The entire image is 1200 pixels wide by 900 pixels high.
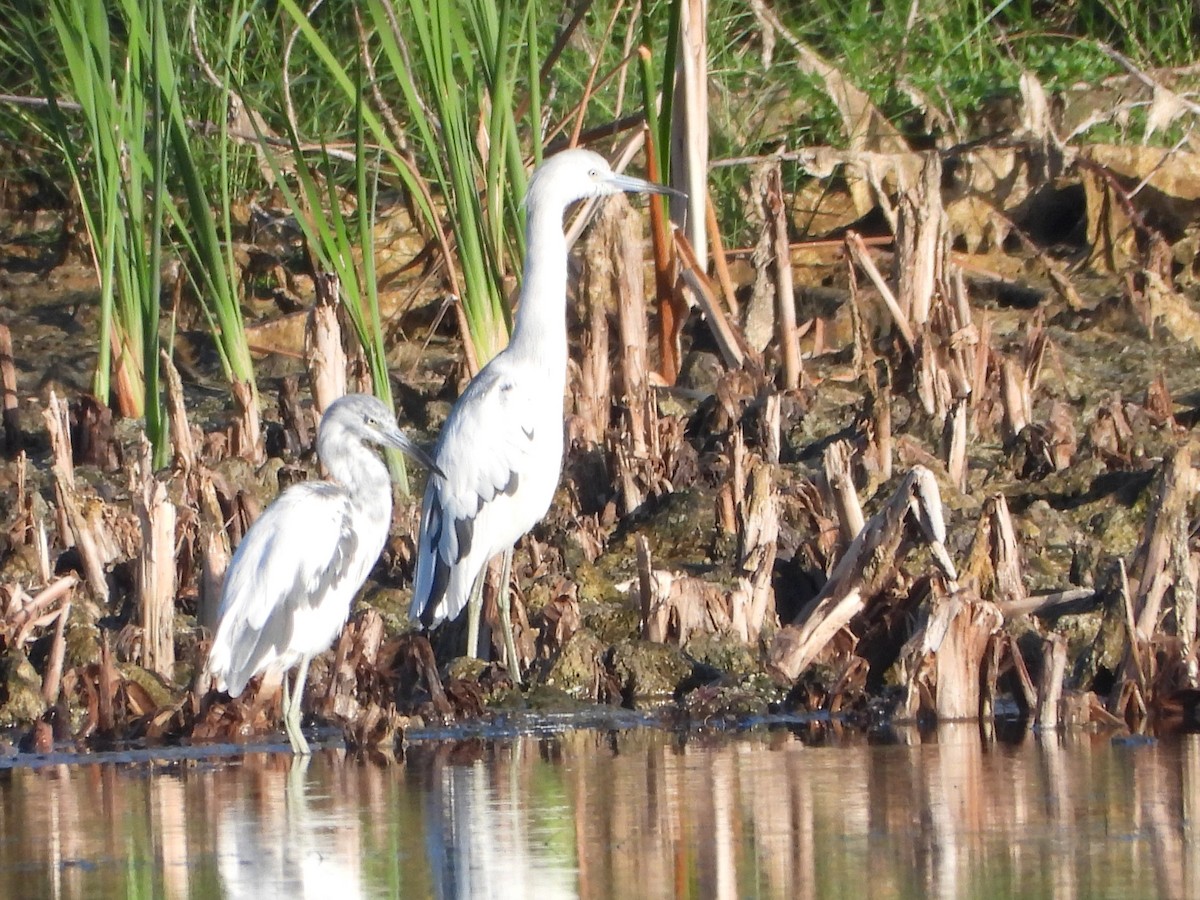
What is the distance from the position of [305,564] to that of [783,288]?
361cm

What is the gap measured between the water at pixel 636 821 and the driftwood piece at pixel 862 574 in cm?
57

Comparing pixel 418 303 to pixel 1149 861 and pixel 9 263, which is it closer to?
pixel 9 263

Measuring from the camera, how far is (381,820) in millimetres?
5562

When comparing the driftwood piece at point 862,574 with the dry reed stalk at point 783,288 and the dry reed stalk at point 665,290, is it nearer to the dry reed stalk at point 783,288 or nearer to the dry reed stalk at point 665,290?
the dry reed stalk at point 783,288

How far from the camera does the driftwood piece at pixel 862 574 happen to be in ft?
23.4

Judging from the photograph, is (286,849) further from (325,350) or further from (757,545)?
(325,350)

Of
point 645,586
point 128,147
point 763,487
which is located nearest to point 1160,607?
point 763,487

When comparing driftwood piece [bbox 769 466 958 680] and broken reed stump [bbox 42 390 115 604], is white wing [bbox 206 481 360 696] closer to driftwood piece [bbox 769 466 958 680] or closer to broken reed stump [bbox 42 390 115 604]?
broken reed stump [bbox 42 390 115 604]

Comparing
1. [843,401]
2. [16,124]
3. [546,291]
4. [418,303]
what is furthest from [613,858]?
[16,124]

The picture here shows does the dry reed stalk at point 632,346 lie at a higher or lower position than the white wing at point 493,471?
higher

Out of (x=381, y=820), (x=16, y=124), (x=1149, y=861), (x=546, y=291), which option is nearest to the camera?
(x=1149, y=861)

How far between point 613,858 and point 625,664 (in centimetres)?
235

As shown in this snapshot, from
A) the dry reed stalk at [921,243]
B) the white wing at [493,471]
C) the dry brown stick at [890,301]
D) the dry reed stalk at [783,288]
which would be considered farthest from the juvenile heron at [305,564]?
the dry reed stalk at [921,243]

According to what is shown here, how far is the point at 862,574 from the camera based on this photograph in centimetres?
731
